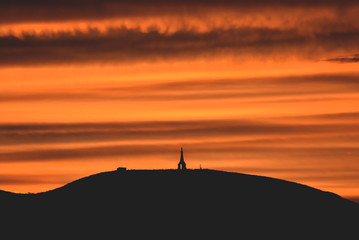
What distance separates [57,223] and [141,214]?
61.9 feet

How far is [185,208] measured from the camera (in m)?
182

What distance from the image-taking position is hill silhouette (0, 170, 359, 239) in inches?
7008

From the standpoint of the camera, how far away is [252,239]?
17450 cm

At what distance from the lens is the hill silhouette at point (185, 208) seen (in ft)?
584

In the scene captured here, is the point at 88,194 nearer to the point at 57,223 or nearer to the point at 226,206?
the point at 57,223

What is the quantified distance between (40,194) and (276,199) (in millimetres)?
55307

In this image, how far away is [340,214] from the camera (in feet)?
614

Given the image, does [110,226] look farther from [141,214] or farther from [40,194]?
[40,194]

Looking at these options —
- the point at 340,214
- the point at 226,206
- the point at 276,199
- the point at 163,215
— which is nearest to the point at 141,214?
the point at 163,215

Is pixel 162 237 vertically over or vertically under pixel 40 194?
under

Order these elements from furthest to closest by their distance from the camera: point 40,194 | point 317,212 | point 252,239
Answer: point 40,194 < point 317,212 < point 252,239

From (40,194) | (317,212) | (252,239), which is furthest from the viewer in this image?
(40,194)

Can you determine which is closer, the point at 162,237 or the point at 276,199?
the point at 162,237

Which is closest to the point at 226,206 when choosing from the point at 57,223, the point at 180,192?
the point at 180,192
